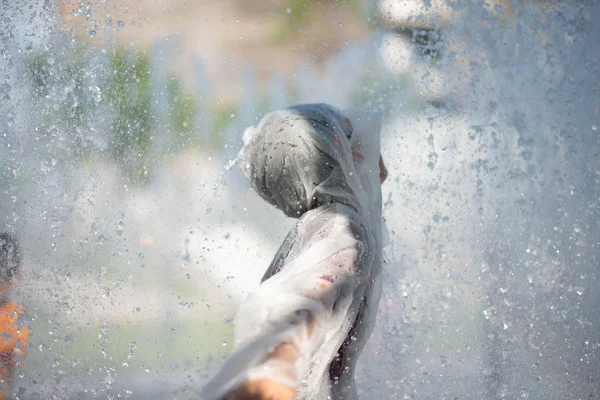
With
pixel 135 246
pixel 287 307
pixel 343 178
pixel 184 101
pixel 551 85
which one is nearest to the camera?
pixel 287 307

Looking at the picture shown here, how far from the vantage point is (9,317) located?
359 cm

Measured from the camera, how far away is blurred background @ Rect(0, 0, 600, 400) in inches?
112

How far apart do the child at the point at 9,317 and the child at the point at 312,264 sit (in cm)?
196

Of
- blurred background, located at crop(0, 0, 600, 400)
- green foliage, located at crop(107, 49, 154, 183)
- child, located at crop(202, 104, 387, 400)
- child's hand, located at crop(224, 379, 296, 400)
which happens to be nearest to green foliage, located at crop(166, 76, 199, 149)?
green foliage, located at crop(107, 49, 154, 183)

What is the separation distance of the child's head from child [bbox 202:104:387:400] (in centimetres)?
192

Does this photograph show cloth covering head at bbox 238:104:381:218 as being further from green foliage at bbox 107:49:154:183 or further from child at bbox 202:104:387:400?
green foliage at bbox 107:49:154:183

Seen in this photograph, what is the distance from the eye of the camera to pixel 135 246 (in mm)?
5363

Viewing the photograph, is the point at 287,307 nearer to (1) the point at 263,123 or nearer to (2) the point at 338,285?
(2) the point at 338,285

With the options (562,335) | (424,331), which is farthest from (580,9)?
(424,331)

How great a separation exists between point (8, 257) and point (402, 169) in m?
2.28

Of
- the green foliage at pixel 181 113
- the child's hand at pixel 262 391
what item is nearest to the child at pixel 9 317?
the green foliage at pixel 181 113

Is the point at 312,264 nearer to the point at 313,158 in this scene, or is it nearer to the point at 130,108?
the point at 313,158

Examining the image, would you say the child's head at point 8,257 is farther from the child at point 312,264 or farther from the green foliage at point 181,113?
the green foliage at point 181,113

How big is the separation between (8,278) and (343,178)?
2520 millimetres
